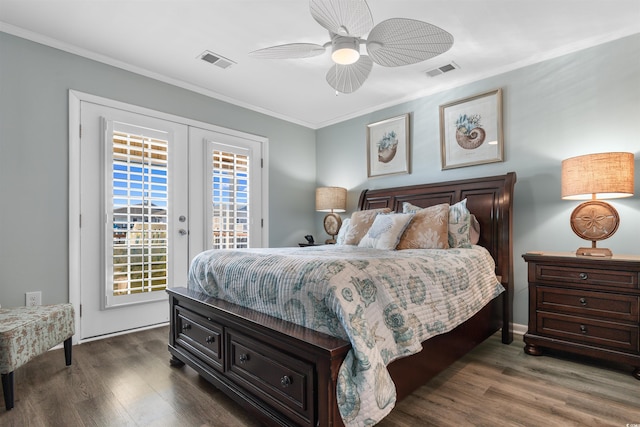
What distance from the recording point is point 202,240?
12.1 ft

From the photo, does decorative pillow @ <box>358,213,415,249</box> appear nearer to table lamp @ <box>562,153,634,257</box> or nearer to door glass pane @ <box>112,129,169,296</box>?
table lamp @ <box>562,153,634,257</box>

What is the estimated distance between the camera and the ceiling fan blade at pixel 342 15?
5.78 ft

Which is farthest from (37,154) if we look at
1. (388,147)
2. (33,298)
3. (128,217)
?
(388,147)

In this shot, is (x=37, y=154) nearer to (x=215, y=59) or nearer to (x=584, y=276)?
(x=215, y=59)

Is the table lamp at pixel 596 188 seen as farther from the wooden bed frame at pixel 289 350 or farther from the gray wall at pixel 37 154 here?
the gray wall at pixel 37 154

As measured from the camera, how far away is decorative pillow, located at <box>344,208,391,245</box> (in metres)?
3.22

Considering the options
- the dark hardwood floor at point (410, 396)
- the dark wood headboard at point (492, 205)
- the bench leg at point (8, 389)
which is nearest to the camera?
the dark hardwood floor at point (410, 396)

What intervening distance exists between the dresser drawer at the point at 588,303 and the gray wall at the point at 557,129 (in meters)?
0.54

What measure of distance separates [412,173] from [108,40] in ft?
10.7

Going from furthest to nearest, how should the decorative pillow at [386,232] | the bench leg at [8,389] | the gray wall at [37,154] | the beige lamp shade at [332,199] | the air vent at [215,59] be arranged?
the beige lamp shade at [332,199], the air vent at [215,59], the decorative pillow at [386,232], the gray wall at [37,154], the bench leg at [8,389]

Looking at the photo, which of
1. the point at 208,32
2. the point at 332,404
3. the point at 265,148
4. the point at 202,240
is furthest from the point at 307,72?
the point at 332,404

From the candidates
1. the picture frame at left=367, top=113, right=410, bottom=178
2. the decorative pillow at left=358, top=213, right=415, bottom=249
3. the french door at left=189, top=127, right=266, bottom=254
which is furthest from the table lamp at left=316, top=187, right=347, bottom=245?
the decorative pillow at left=358, top=213, right=415, bottom=249

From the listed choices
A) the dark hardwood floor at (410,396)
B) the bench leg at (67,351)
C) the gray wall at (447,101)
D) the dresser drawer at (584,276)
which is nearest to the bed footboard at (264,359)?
the dark hardwood floor at (410,396)

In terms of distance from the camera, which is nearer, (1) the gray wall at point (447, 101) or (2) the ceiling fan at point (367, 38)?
(2) the ceiling fan at point (367, 38)
